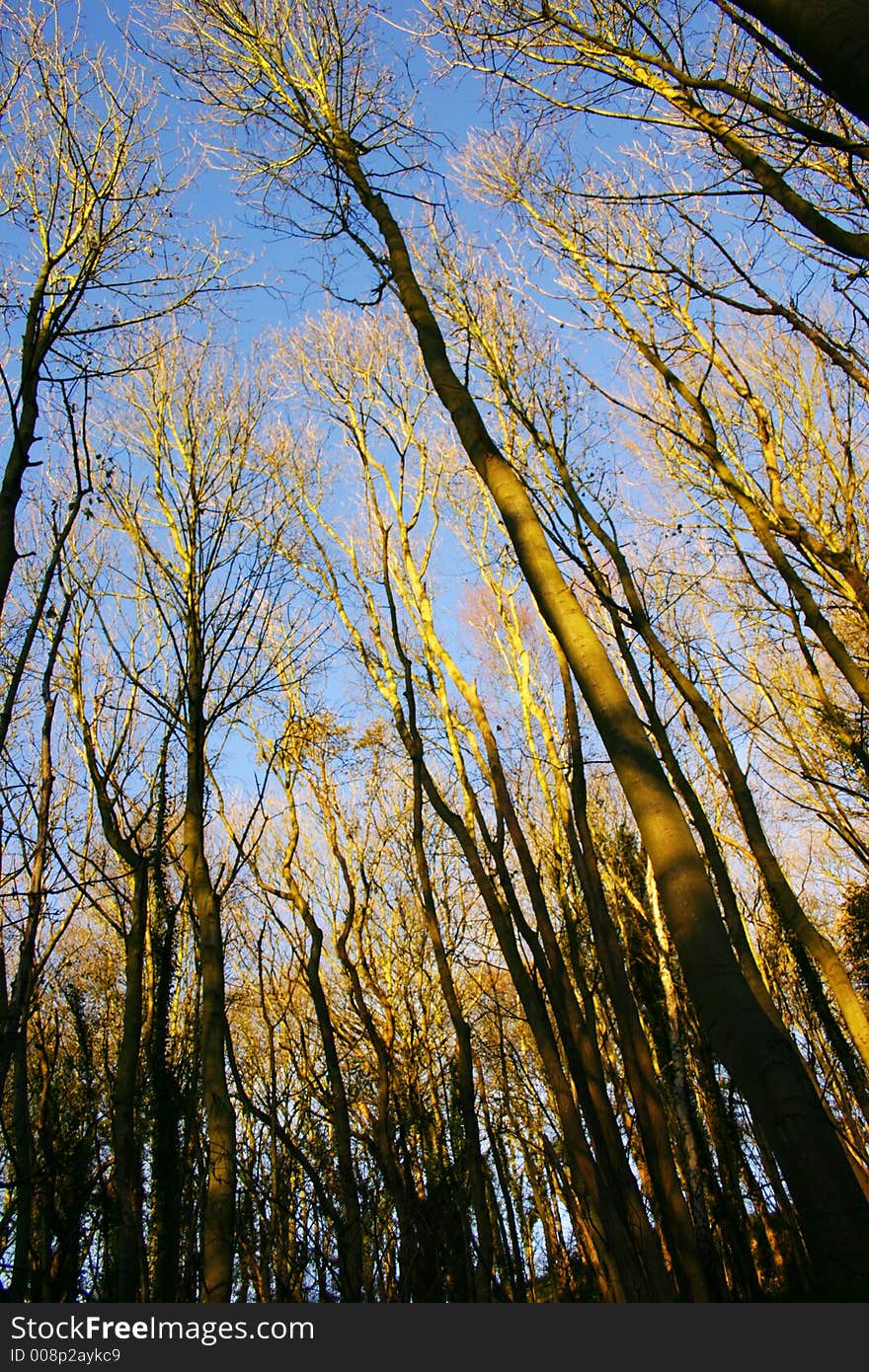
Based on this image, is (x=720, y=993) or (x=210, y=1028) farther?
(x=210, y=1028)

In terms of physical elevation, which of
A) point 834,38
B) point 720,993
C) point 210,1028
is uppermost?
point 834,38

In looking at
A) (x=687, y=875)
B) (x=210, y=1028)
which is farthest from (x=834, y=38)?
(x=210, y=1028)

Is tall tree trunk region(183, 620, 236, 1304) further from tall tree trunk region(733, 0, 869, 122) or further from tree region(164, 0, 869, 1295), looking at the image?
tall tree trunk region(733, 0, 869, 122)

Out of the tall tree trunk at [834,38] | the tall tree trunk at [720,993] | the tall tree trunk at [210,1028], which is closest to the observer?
Answer: the tall tree trunk at [720,993]

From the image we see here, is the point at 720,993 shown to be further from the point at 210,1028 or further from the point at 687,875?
the point at 210,1028

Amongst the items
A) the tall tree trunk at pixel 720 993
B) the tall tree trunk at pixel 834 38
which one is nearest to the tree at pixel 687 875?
the tall tree trunk at pixel 720 993

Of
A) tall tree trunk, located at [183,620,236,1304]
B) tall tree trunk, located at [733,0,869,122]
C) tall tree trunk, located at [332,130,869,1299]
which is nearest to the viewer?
tall tree trunk, located at [332,130,869,1299]

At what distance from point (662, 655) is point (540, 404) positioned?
7.46ft

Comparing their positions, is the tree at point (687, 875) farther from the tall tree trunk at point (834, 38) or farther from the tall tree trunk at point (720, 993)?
the tall tree trunk at point (834, 38)

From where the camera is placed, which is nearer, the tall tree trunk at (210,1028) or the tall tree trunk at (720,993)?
the tall tree trunk at (720,993)

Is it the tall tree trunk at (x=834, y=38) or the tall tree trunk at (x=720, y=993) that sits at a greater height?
the tall tree trunk at (x=834, y=38)

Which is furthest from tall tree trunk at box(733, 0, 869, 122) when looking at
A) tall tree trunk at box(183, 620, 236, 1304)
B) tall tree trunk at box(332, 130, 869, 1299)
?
tall tree trunk at box(183, 620, 236, 1304)

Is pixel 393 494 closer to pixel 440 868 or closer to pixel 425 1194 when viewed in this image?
pixel 425 1194

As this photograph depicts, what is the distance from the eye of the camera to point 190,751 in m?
4.33
